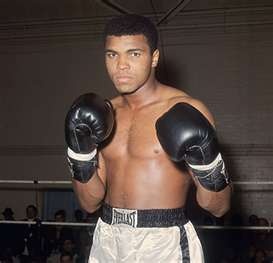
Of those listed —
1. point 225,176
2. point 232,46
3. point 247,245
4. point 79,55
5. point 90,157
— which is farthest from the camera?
point 79,55

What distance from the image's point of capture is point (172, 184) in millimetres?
1497

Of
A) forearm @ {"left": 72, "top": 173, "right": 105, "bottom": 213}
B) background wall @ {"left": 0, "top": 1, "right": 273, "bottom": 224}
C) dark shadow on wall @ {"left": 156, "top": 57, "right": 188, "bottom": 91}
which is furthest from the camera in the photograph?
dark shadow on wall @ {"left": 156, "top": 57, "right": 188, "bottom": 91}

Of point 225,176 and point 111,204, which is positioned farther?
point 111,204

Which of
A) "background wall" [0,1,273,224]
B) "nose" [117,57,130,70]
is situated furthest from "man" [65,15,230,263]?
"background wall" [0,1,273,224]

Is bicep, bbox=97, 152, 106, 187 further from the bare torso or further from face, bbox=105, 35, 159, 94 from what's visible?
face, bbox=105, 35, 159, 94

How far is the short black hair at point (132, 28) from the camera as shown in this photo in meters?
1.45

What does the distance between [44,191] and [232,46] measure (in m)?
2.90

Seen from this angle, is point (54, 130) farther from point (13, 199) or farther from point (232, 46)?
point (232, 46)

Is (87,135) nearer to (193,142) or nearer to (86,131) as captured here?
(86,131)

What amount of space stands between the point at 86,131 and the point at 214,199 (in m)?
0.44

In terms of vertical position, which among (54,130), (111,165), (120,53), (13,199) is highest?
(54,130)

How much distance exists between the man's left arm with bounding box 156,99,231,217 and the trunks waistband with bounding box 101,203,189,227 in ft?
0.33

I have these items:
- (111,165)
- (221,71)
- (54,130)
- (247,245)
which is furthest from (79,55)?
(111,165)

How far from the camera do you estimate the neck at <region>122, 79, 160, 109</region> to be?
1.55m
